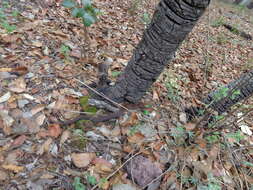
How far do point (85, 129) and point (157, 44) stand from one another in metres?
0.67

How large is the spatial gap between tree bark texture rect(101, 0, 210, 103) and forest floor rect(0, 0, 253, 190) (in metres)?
0.19

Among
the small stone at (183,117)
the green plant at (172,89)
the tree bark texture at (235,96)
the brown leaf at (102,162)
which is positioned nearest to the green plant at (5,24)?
the brown leaf at (102,162)

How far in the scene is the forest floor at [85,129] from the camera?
108 centimetres

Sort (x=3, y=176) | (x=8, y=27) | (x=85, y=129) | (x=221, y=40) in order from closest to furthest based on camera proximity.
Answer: (x=3, y=176), (x=85, y=129), (x=8, y=27), (x=221, y=40)

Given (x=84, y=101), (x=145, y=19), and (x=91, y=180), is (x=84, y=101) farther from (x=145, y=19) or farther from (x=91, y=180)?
(x=145, y=19)

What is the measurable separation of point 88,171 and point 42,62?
3.04 ft

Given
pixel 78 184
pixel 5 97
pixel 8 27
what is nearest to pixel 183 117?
pixel 78 184

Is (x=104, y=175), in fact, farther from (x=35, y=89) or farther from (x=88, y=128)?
(x=35, y=89)

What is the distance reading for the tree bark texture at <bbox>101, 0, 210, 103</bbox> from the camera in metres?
0.96

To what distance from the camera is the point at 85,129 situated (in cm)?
125

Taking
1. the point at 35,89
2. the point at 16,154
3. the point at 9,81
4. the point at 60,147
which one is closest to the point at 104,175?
the point at 60,147

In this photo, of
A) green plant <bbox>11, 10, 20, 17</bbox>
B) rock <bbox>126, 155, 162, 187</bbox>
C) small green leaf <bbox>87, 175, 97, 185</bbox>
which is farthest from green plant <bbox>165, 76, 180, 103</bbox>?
green plant <bbox>11, 10, 20, 17</bbox>

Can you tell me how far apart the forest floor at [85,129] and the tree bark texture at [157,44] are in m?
0.19

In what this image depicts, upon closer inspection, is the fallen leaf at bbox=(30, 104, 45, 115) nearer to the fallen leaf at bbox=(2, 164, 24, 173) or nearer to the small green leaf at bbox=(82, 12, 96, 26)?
the fallen leaf at bbox=(2, 164, 24, 173)
